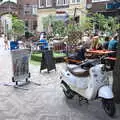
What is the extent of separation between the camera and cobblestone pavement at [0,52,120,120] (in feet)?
20.2

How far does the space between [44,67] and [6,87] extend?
2.74 metres

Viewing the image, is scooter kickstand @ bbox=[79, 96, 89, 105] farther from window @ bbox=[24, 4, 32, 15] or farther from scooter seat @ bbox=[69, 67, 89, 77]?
window @ bbox=[24, 4, 32, 15]

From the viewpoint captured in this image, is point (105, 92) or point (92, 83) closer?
point (105, 92)

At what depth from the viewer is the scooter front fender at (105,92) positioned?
5.93 metres

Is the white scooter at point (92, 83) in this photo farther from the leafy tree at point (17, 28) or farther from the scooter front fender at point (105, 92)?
the leafy tree at point (17, 28)

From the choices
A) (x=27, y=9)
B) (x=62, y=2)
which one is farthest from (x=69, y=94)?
(x=27, y=9)

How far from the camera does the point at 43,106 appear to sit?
684cm

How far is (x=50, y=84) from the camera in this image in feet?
30.5

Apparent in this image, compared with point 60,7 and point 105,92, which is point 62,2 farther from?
point 105,92

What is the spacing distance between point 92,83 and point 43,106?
4.23 feet

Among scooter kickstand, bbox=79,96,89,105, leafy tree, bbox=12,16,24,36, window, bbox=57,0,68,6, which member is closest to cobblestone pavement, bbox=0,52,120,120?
scooter kickstand, bbox=79,96,89,105

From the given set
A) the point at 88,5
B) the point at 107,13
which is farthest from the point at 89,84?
the point at 88,5

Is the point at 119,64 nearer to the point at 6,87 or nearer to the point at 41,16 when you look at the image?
the point at 6,87

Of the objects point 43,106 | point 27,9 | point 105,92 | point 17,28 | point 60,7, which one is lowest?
point 43,106
